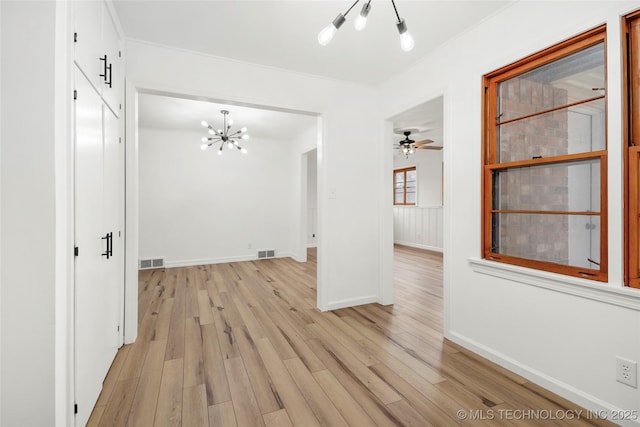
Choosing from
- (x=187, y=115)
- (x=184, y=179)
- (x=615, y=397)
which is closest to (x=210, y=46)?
(x=187, y=115)

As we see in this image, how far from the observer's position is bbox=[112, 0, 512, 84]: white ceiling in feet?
7.03

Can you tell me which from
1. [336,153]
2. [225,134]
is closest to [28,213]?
[336,153]

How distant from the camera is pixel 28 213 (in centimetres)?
118

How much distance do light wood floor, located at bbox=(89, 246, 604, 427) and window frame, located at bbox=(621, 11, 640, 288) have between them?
94 cm

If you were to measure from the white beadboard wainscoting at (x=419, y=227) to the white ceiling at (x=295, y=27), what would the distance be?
5282 millimetres

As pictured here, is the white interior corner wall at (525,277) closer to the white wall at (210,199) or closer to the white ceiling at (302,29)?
the white ceiling at (302,29)

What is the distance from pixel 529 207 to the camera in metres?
2.13

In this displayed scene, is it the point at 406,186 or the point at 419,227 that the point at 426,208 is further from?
the point at 406,186

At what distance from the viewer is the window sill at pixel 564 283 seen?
156 cm

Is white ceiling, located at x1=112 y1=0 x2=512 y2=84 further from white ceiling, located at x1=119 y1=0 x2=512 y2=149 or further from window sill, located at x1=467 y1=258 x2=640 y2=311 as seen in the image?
window sill, located at x1=467 y1=258 x2=640 y2=311

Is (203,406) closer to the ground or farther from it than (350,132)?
closer to the ground

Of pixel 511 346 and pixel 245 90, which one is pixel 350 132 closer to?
pixel 245 90

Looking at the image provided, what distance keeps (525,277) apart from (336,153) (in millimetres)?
2180

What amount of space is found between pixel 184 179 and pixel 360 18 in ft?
16.5
